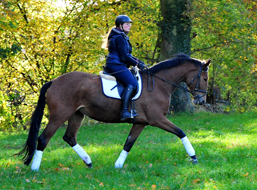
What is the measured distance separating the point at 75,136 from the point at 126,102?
158 centimetres

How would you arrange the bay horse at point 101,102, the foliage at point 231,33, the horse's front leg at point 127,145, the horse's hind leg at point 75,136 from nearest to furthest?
the bay horse at point 101,102 → the horse's front leg at point 127,145 → the horse's hind leg at point 75,136 → the foliage at point 231,33

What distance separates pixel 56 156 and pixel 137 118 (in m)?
2.89

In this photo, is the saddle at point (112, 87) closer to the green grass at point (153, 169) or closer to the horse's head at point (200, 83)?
the horse's head at point (200, 83)

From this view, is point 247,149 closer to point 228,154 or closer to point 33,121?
point 228,154

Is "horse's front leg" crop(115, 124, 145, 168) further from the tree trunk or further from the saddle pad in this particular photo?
the tree trunk

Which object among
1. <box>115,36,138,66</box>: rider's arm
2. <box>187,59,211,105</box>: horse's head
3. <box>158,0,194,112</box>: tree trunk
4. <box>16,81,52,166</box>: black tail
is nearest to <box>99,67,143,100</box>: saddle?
<box>115,36,138,66</box>: rider's arm

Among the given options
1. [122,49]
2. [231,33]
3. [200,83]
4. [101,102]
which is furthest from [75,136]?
[231,33]

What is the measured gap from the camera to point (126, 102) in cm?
688

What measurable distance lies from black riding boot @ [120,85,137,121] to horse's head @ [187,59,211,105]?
1704mm

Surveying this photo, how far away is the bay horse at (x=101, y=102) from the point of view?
6797mm

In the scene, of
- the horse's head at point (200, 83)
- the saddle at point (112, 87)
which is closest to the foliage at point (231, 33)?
the horse's head at point (200, 83)

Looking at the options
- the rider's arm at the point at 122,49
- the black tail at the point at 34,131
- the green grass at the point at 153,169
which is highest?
the rider's arm at the point at 122,49

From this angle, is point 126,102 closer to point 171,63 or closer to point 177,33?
point 171,63

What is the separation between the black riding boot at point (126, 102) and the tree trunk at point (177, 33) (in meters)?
10.3
